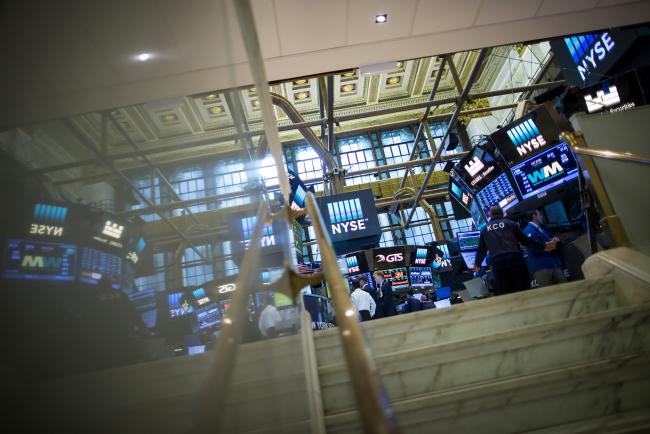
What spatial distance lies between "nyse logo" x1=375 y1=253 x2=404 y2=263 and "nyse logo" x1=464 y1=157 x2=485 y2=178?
4.13 m

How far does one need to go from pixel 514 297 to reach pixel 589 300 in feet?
1.67

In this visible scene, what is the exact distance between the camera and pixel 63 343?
2.19ft

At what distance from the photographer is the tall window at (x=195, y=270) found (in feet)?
3.37

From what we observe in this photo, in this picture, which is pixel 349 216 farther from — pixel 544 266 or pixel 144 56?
pixel 144 56

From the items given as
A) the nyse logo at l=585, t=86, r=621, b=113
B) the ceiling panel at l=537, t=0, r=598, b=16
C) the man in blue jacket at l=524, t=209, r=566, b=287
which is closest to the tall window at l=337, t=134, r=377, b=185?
the nyse logo at l=585, t=86, r=621, b=113

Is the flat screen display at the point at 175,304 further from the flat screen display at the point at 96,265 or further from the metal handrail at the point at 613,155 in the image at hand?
the metal handrail at the point at 613,155

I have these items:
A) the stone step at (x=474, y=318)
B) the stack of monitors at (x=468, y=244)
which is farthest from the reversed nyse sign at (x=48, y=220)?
the stack of monitors at (x=468, y=244)

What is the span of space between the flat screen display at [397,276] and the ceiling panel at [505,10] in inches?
324

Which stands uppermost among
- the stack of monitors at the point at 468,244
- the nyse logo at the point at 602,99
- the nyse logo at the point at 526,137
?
the nyse logo at the point at 602,99

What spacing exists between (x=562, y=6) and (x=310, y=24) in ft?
9.08

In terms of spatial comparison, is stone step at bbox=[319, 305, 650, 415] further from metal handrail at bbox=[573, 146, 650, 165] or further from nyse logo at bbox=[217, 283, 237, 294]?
metal handrail at bbox=[573, 146, 650, 165]

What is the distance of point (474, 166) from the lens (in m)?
7.99

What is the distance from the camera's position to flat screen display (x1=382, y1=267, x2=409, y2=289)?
11453 millimetres

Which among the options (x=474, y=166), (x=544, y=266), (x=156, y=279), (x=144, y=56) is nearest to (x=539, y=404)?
(x=156, y=279)
